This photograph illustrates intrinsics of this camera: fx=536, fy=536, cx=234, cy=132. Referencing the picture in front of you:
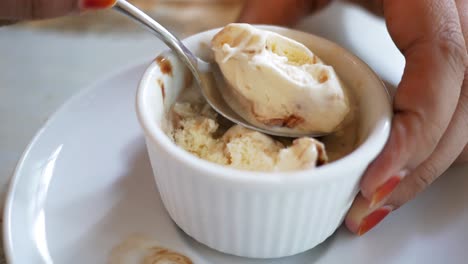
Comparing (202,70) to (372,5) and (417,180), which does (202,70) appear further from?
(372,5)

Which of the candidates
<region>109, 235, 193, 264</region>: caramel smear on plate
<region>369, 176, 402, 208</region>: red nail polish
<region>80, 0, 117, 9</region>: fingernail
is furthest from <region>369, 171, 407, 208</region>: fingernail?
<region>80, 0, 117, 9</region>: fingernail

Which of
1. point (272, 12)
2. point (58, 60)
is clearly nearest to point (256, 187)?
point (272, 12)

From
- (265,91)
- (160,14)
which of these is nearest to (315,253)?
(265,91)

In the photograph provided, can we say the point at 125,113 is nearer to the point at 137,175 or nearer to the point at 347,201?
the point at 137,175

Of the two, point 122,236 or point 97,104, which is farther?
point 97,104

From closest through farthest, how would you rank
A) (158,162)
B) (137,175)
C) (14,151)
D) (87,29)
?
(158,162), (137,175), (14,151), (87,29)

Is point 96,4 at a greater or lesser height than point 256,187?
greater
